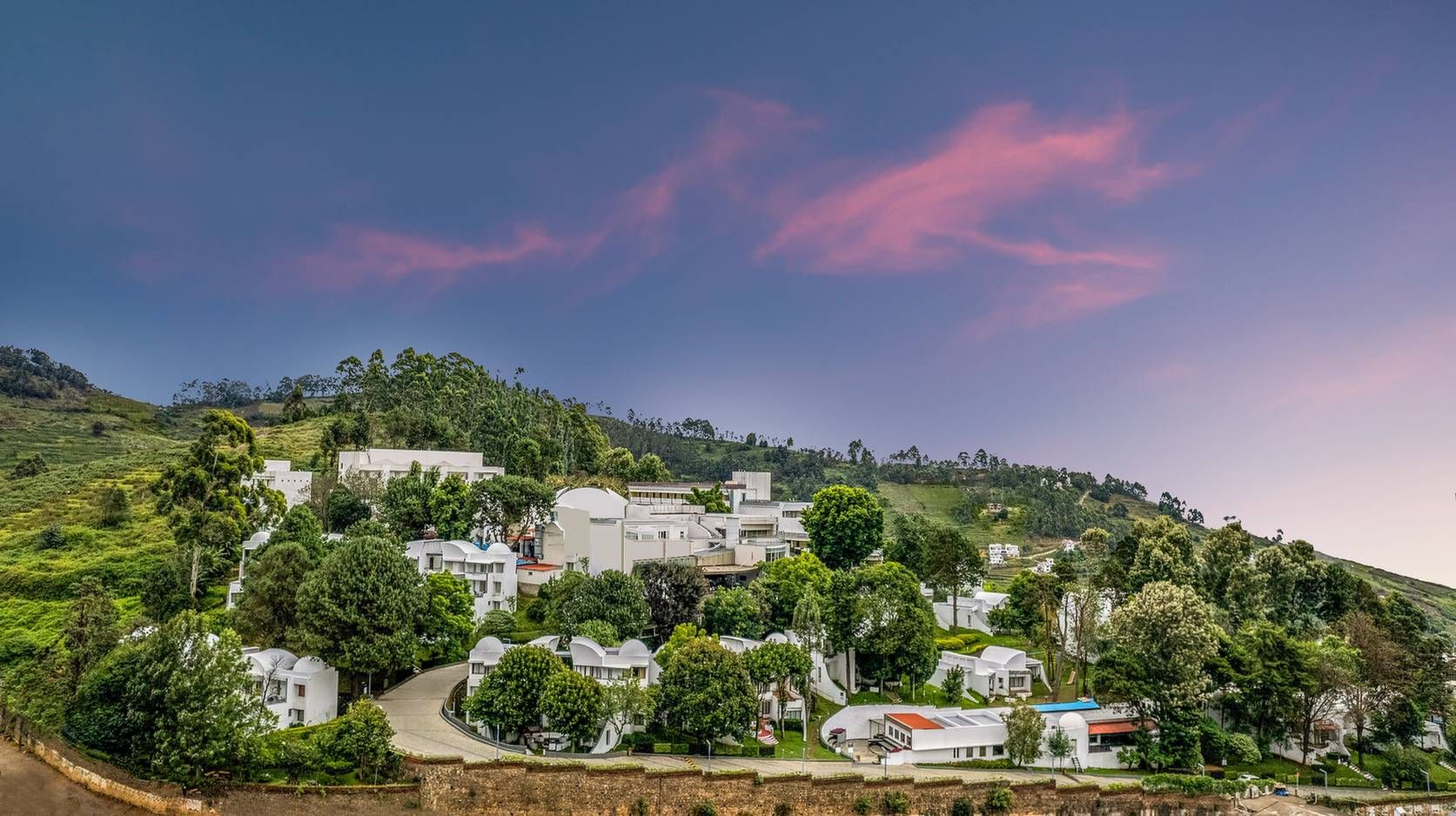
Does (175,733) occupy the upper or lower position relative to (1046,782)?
upper

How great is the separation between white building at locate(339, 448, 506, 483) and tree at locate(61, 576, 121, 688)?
2101cm

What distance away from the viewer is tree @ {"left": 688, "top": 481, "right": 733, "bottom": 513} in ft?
210

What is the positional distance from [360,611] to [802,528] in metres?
32.3

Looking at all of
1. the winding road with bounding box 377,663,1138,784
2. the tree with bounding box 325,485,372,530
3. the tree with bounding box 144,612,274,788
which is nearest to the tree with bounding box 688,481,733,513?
the tree with bounding box 325,485,372,530

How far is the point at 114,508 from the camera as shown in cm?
5097

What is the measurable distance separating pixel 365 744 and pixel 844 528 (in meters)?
30.5

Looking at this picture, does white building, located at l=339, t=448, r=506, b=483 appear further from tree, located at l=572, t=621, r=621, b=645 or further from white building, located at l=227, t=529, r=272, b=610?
tree, located at l=572, t=621, r=621, b=645

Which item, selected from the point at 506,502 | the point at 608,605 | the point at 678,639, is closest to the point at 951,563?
the point at 678,639

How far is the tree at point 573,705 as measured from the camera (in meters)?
27.5

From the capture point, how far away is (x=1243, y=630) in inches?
1478

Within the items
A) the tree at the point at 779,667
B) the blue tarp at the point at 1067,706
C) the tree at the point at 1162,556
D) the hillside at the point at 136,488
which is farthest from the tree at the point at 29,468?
the tree at the point at 1162,556

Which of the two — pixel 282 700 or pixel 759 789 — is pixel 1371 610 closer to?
pixel 759 789

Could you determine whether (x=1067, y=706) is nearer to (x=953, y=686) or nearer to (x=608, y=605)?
(x=953, y=686)

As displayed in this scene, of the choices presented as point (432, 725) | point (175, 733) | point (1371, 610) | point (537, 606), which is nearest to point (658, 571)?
point (537, 606)
